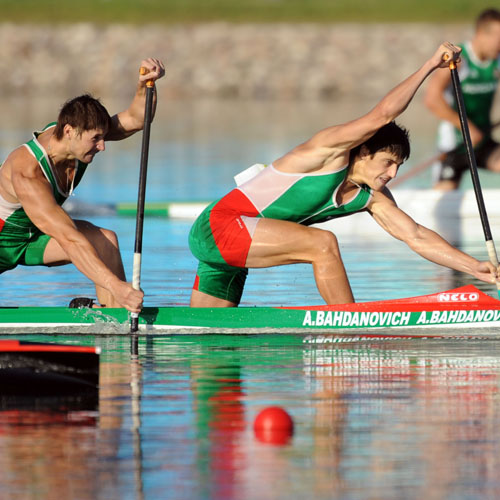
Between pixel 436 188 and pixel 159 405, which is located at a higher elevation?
pixel 436 188

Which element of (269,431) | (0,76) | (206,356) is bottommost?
(269,431)

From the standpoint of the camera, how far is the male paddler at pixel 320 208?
7918 millimetres

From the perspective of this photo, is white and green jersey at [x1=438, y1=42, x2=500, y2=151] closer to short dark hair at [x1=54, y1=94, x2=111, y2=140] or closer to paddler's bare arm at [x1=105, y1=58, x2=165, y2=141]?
paddler's bare arm at [x1=105, y1=58, x2=165, y2=141]

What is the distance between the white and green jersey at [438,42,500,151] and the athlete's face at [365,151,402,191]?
521 cm

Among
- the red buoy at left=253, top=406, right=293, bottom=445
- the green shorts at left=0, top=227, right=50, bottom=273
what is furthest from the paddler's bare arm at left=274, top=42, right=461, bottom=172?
the red buoy at left=253, top=406, right=293, bottom=445

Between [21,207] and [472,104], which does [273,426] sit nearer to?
[21,207]

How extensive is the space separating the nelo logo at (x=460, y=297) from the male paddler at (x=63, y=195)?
169 centimetres

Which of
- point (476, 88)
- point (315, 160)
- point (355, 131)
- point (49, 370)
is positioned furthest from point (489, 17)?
point (49, 370)

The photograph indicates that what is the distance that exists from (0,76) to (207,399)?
141 ft

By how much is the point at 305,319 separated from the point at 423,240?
2.82 feet

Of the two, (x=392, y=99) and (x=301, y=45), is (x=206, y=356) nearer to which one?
(x=392, y=99)

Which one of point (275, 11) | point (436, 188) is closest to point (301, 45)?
point (275, 11)

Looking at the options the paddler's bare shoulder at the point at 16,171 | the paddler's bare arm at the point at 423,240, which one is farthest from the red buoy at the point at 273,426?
the paddler's bare shoulder at the point at 16,171

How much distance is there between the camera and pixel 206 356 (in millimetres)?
7711
